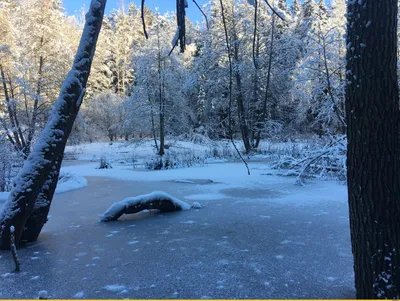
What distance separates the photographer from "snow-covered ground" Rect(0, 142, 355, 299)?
8.29 feet

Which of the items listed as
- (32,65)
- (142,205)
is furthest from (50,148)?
(32,65)

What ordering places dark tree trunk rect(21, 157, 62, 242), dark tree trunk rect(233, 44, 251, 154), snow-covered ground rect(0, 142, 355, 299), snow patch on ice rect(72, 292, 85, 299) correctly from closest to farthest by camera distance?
snow patch on ice rect(72, 292, 85, 299)
snow-covered ground rect(0, 142, 355, 299)
dark tree trunk rect(21, 157, 62, 242)
dark tree trunk rect(233, 44, 251, 154)

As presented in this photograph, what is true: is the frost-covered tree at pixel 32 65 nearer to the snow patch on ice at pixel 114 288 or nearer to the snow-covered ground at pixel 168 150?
the snow-covered ground at pixel 168 150

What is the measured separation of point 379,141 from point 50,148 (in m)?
3.53

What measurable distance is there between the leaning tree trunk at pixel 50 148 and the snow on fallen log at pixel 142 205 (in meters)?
1.20

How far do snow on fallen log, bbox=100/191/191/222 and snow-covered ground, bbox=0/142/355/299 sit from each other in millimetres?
144

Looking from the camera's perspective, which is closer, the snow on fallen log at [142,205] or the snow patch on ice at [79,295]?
the snow patch on ice at [79,295]

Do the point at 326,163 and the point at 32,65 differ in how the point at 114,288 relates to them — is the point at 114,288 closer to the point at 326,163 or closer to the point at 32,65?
the point at 326,163

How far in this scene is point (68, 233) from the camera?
14.3 ft

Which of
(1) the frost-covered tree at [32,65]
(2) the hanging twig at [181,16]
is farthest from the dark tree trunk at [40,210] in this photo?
(1) the frost-covered tree at [32,65]

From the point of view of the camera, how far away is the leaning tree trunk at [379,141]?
1.85 metres

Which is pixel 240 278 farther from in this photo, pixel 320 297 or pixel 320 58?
pixel 320 58

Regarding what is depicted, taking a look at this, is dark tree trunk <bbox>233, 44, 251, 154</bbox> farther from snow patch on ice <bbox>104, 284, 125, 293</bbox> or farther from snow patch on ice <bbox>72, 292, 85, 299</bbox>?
snow patch on ice <bbox>72, 292, 85, 299</bbox>

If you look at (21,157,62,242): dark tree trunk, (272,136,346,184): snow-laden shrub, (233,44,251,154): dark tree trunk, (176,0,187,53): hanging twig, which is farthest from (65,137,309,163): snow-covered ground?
(176,0,187,53): hanging twig
